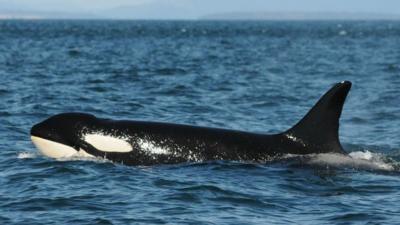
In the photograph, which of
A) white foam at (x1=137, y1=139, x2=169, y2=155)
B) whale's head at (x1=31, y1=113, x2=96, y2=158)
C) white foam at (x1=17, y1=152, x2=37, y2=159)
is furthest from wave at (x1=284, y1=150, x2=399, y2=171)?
white foam at (x1=17, y1=152, x2=37, y2=159)

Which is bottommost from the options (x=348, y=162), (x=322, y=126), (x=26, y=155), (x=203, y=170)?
(x=26, y=155)

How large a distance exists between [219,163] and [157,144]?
96 centimetres

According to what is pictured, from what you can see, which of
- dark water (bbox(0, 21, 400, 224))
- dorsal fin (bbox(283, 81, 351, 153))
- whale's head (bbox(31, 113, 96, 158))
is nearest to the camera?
dark water (bbox(0, 21, 400, 224))

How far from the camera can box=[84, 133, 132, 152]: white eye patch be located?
1333 centimetres

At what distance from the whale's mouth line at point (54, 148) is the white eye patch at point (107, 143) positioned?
0.36 meters

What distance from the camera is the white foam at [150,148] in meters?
13.3

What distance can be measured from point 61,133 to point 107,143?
0.73 metres

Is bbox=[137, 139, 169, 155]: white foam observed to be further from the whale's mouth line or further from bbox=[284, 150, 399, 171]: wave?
bbox=[284, 150, 399, 171]: wave

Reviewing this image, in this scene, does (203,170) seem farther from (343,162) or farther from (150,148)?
(343,162)

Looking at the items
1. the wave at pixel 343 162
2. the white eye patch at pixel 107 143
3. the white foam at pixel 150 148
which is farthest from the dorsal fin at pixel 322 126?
the white eye patch at pixel 107 143

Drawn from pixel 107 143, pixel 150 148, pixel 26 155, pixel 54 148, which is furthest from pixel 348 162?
pixel 26 155

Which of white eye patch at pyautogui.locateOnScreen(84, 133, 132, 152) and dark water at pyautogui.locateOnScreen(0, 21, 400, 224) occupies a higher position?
white eye patch at pyautogui.locateOnScreen(84, 133, 132, 152)

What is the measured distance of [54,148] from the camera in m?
13.7

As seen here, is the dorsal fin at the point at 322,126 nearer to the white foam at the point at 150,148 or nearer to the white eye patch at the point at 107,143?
the white foam at the point at 150,148
